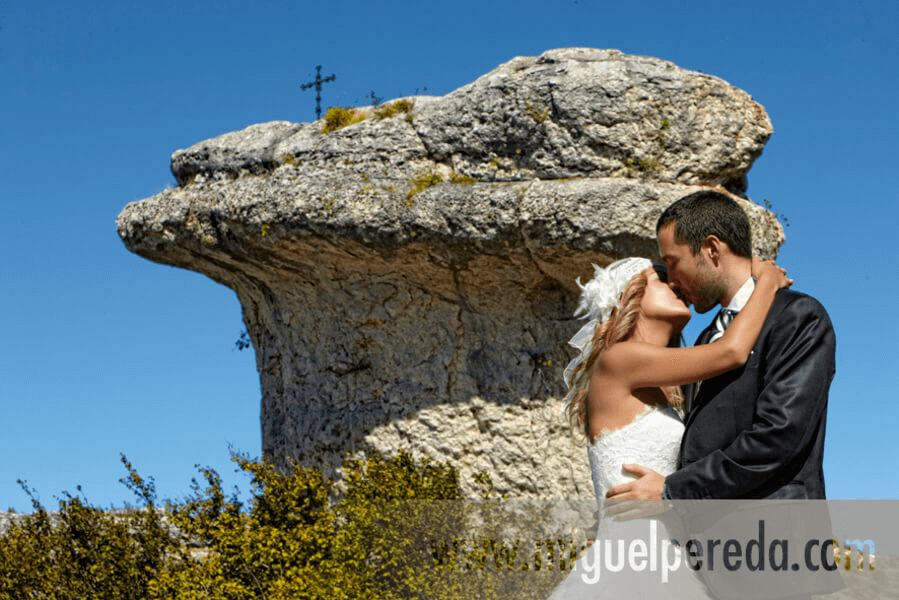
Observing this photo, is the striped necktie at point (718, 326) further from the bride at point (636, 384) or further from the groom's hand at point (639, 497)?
the groom's hand at point (639, 497)

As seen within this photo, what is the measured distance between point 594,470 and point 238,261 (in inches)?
271

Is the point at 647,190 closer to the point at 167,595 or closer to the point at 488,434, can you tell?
the point at 488,434

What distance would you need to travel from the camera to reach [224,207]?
9.72 m

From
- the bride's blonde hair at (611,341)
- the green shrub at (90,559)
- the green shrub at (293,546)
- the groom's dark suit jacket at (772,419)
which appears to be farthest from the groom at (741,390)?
the green shrub at (90,559)

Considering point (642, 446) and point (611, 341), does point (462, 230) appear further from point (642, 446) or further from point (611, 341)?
point (642, 446)

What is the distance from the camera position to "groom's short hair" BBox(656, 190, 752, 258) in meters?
3.71

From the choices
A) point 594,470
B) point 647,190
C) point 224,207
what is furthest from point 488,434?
point 594,470

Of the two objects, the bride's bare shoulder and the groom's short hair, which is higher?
the groom's short hair

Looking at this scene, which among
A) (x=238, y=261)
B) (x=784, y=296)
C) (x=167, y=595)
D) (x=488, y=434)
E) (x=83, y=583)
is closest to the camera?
(x=784, y=296)

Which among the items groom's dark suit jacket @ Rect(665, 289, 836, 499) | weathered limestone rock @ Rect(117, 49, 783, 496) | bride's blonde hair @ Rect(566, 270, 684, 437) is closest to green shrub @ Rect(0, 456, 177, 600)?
weathered limestone rock @ Rect(117, 49, 783, 496)

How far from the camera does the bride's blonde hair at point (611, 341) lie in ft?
12.9

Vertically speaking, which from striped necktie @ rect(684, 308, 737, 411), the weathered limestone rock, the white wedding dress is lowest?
the white wedding dress

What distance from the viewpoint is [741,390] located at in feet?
11.7

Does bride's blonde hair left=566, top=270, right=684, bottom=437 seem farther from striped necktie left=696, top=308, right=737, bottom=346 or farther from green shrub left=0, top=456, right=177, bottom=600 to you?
green shrub left=0, top=456, right=177, bottom=600
